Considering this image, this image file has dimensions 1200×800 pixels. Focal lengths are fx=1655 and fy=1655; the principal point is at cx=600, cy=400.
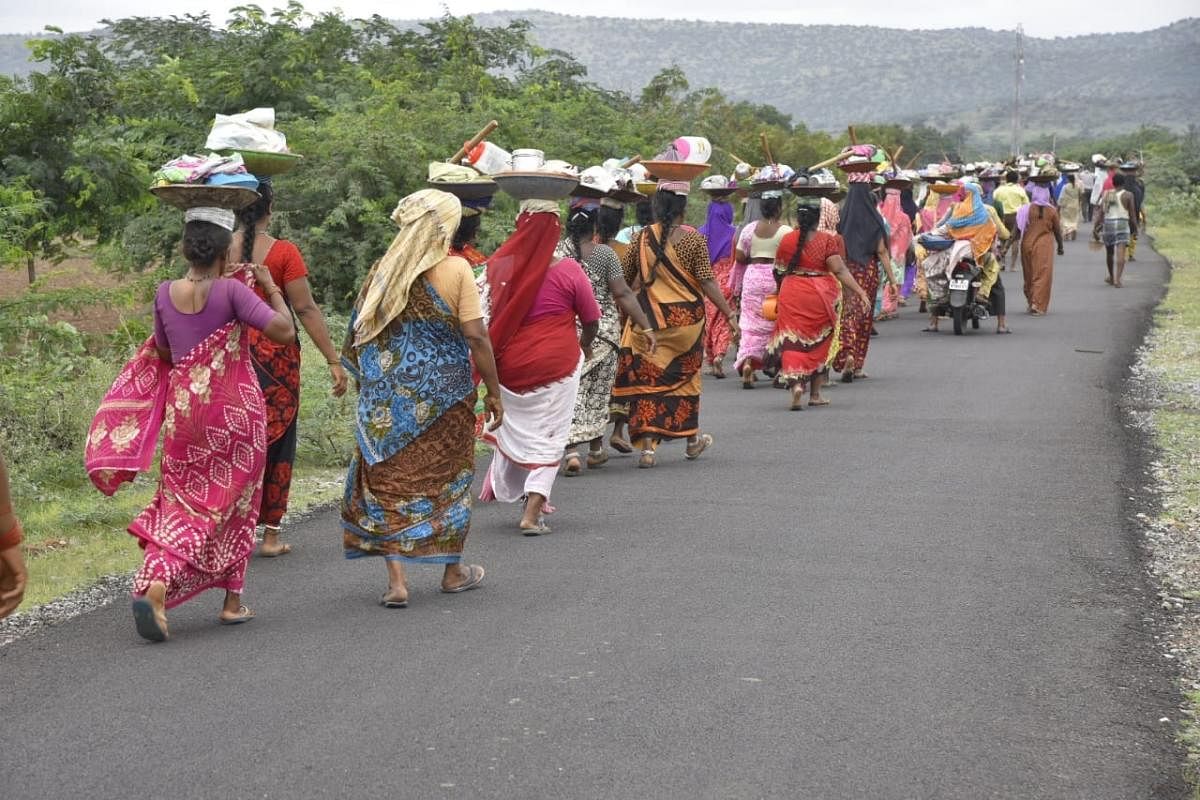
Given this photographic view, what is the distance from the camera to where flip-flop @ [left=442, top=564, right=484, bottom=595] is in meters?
7.45

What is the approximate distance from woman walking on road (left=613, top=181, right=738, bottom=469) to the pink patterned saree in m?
4.71

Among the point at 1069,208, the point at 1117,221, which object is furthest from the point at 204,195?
the point at 1069,208

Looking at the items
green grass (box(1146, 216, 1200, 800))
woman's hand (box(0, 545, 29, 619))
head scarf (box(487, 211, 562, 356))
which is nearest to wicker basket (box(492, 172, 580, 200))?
head scarf (box(487, 211, 562, 356))

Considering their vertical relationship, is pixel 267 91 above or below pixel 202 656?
above

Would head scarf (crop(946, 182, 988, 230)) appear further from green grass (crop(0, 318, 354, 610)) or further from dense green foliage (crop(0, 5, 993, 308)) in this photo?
green grass (crop(0, 318, 354, 610))

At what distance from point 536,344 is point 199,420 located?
2445 mm

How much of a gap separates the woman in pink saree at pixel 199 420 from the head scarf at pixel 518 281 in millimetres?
1961

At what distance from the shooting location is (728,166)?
3142cm

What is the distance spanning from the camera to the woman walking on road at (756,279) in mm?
14383

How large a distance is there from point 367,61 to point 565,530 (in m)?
21.5

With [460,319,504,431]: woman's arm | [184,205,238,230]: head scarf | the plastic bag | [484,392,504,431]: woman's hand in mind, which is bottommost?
[484,392,504,431]: woman's hand

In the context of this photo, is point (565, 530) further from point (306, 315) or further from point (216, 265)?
point (216, 265)

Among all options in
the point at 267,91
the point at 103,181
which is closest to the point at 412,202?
the point at 103,181

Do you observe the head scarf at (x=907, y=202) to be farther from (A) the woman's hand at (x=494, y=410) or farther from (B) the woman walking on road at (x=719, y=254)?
(A) the woman's hand at (x=494, y=410)
